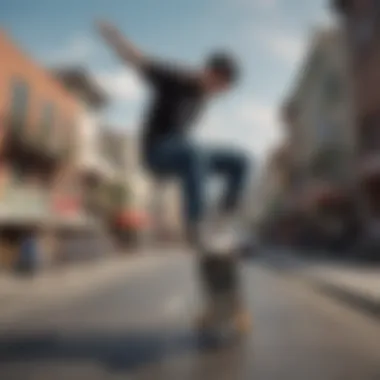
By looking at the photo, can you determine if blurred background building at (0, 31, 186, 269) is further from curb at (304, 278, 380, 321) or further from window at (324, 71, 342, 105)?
window at (324, 71, 342, 105)

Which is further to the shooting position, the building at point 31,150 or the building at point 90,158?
the building at point 90,158

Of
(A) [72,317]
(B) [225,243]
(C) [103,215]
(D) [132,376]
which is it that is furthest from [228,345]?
(C) [103,215]

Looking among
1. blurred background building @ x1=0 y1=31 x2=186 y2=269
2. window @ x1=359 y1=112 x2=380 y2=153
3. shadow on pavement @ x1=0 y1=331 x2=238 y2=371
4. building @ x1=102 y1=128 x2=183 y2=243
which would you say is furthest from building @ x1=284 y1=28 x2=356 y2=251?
shadow on pavement @ x1=0 y1=331 x2=238 y2=371

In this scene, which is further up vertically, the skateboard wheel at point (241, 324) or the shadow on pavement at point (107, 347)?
the skateboard wheel at point (241, 324)

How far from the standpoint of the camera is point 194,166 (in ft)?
17.8

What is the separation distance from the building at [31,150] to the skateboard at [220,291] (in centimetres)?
1675

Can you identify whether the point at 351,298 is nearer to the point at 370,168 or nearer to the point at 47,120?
the point at 370,168

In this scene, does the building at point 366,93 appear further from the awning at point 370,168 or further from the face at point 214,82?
the face at point 214,82

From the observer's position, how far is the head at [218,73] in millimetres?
5598

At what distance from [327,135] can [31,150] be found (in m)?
20.4

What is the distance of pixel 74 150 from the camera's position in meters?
34.0

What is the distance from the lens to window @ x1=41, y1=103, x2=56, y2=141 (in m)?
28.5

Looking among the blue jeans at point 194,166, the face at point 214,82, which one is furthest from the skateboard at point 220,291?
the face at point 214,82

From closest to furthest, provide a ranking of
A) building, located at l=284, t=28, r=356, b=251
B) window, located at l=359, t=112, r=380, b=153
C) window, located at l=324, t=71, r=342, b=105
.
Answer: window, located at l=359, t=112, r=380, b=153 < building, located at l=284, t=28, r=356, b=251 < window, located at l=324, t=71, r=342, b=105
